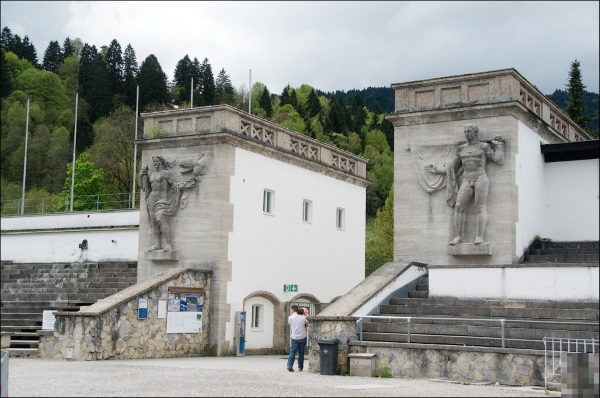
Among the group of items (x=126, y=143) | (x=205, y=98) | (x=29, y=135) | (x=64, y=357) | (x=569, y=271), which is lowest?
(x=64, y=357)

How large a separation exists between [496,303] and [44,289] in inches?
684

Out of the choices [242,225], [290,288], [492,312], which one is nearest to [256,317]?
[290,288]

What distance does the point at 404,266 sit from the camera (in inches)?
861

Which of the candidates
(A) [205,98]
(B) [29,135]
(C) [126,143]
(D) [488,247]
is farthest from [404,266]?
(A) [205,98]

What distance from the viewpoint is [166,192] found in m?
26.8

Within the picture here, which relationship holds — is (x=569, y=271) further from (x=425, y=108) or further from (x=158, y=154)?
(x=158, y=154)

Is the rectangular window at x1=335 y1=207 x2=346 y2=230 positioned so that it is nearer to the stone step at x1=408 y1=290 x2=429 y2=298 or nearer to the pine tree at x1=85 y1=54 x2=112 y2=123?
the stone step at x1=408 y1=290 x2=429 y2=298

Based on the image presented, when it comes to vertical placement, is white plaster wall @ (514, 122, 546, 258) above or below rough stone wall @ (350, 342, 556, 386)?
above

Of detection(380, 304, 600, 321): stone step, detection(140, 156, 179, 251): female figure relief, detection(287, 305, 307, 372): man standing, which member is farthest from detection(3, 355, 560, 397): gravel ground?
detection(140, 156, 179, 251): female figure relief

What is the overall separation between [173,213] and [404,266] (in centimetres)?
850

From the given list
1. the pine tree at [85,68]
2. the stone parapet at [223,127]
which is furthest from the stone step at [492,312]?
the pine tree at [85,68]

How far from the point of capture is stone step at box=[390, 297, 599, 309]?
18.3 meters

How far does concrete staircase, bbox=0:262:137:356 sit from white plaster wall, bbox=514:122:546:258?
527 inches

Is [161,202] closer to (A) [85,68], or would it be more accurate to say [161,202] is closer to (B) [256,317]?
(B) [256,317]
